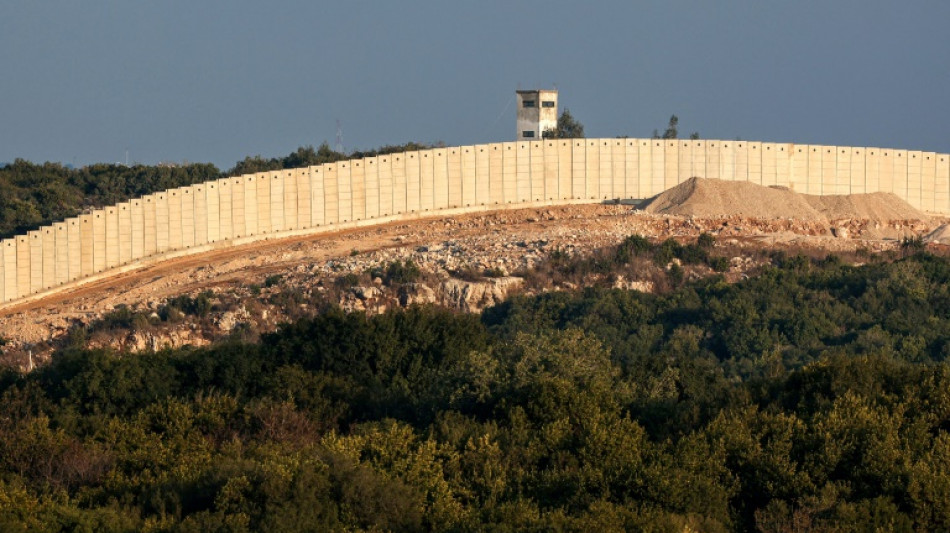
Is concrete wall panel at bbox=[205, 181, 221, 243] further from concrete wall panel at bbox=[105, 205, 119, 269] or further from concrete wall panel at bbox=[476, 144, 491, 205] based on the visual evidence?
concrete wall panel at bbox=[476, 144, 491, 205]

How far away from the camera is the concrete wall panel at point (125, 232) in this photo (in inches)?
2547

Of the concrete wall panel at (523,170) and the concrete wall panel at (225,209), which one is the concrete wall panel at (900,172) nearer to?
the concrete wall panel at (523,170)

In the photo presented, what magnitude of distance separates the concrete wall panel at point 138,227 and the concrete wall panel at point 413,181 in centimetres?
870

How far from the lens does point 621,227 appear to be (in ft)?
219

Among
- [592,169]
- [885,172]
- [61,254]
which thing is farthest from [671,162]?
[61,254]

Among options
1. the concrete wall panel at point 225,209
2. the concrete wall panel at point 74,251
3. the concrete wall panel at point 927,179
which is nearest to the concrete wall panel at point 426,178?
the concrete wall panel at point 225,209

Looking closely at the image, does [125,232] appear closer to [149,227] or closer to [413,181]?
[149,227]

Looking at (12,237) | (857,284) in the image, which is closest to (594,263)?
(857,284)

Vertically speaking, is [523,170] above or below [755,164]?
below

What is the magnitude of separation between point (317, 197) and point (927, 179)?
69.9 feet

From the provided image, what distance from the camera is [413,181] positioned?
67.8 meters

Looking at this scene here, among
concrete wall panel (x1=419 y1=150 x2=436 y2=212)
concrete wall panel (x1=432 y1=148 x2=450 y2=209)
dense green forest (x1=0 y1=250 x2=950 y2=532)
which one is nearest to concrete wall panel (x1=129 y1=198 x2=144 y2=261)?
concrete wall panel (x1=419 y1=150 x2=436 y2=212)

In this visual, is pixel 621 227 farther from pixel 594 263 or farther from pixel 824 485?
pixel 824 485

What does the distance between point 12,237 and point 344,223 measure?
10543mm
